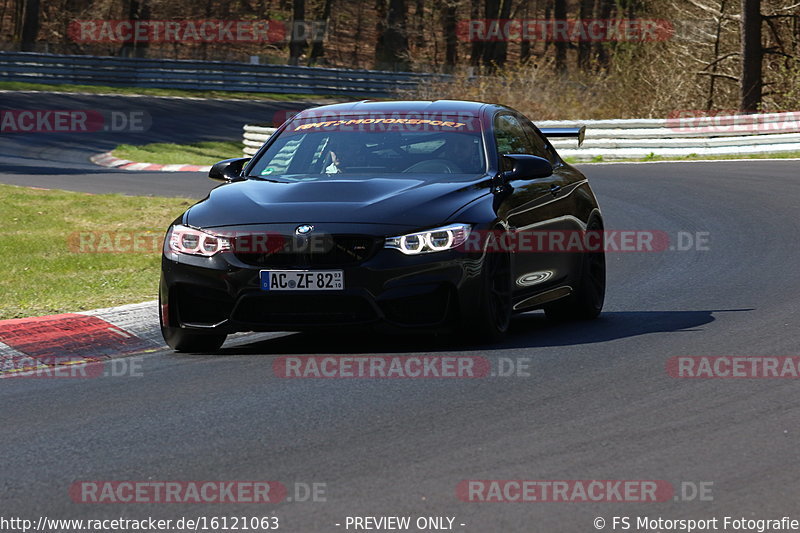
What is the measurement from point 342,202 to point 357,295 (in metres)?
0.63

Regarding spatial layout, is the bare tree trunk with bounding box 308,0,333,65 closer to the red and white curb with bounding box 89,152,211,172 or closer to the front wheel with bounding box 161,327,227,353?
the red and white curb with bounding box 89,152,211,172

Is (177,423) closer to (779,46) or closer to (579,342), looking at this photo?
(579,342)

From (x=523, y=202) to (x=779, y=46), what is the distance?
92.3 feet

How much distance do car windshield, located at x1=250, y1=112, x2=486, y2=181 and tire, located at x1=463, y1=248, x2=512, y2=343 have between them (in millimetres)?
769

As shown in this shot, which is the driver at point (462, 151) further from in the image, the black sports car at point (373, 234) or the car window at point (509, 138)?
the car window at point (509, 138)

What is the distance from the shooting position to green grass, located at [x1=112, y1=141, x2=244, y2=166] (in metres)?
31.9

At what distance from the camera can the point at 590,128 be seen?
28.3m

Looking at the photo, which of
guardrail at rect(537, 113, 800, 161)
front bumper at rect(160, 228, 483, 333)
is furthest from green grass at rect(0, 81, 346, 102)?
front bumper at rect(160, 228, 483, 333)

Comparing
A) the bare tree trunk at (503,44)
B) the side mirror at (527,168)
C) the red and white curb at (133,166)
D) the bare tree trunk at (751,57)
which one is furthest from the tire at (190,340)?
the bare tree trunk at (503,44)

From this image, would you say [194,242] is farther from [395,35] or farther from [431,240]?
[395,35]

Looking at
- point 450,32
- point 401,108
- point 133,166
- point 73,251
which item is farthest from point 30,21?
point 401,108

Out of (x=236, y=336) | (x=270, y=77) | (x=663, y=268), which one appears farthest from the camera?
(x=270, y=77)

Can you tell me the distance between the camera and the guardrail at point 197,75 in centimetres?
4609

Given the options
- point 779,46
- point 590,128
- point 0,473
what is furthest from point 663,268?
Result: point 779,46
